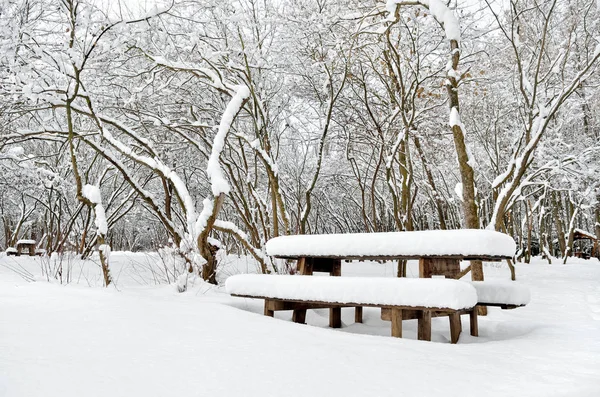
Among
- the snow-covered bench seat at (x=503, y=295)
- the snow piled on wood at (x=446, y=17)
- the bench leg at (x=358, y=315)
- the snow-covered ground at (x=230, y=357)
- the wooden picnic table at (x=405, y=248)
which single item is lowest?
the bench leg at (x=358, y=315)

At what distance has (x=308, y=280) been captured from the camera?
15.2 ft

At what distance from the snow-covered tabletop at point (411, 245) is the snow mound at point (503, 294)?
50cm

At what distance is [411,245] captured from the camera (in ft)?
14.2

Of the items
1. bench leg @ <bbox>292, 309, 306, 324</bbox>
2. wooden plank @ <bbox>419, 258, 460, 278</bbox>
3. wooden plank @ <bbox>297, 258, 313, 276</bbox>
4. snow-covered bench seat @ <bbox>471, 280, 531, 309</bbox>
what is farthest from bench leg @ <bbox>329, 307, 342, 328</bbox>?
snow-covered bench seat @ <bbox>471, 280, 531, 309</bbox>

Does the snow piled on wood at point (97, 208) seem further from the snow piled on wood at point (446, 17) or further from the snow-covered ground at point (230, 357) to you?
the snow piled on wood at point (446, 17)

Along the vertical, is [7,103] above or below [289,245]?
above

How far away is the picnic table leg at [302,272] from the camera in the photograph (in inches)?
211

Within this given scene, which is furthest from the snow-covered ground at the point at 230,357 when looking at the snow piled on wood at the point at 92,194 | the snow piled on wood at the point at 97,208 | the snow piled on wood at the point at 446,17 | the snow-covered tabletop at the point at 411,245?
the snow piled on wood at the point at 446,17

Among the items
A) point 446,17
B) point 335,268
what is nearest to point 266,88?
point 446,17

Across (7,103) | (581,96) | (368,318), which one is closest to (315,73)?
(7,103)

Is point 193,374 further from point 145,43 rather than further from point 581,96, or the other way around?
point 581,96

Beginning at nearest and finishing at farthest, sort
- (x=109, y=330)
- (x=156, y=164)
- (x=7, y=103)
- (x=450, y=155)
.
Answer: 1. (x=109, y=330)
2. (x=156, y=164)
3. (x=7, y=103)
4. (x=450, y=155)

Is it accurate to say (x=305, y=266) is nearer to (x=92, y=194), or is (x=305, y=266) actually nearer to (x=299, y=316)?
(x=299, y=316)

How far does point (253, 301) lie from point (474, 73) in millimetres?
7933
